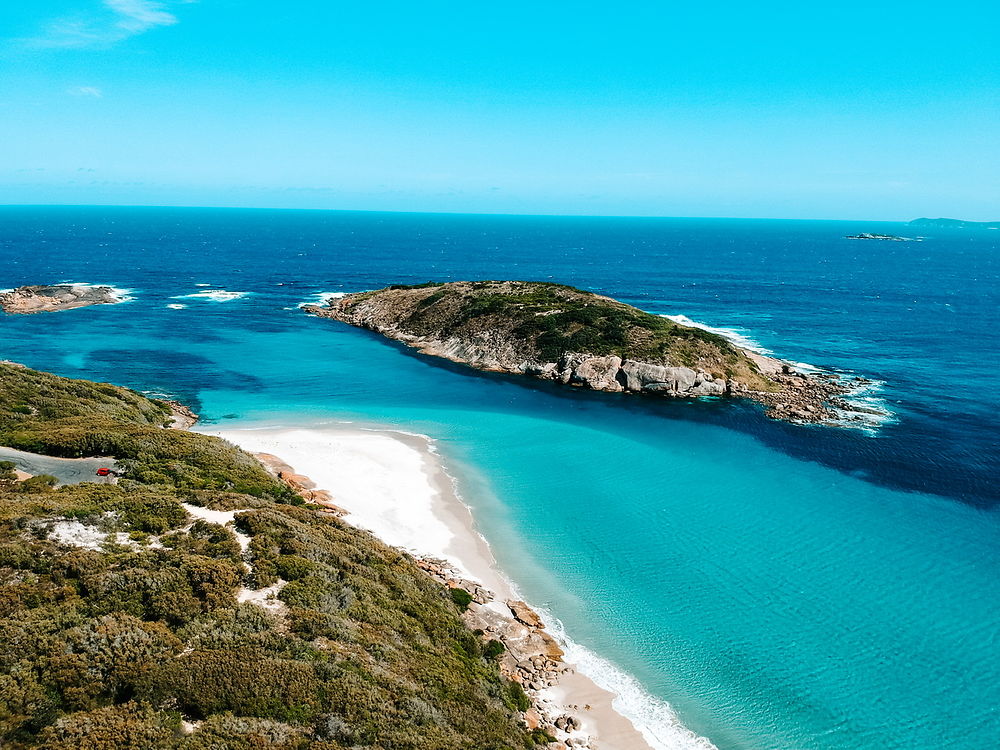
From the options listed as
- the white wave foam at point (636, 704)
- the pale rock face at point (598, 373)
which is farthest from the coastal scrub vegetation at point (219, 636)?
the pale rock face at point (598, 373)

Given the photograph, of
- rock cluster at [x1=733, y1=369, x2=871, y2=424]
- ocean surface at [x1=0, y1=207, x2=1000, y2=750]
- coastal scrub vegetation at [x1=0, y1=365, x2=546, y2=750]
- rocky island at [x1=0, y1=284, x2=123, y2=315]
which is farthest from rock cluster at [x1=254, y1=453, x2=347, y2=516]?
rocky island at [x1=0, y1=284, x2=123, y2=315]

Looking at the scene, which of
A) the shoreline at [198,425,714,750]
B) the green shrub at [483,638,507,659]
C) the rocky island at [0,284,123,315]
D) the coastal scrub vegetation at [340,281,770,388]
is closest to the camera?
the shoreline at [198,425,714,750]

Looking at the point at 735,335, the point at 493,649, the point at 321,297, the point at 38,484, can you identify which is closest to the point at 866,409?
the point at 735,335

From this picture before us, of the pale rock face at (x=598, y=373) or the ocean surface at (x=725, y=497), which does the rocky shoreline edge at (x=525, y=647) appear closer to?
the ocean surface at (x=725, y=497)

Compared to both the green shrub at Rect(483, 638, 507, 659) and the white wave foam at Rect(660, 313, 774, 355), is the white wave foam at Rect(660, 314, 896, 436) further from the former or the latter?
the green shrub at Rect(483, 638, 507, 659)

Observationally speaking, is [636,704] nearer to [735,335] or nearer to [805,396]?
[805,396]

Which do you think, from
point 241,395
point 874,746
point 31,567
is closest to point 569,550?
point 874,746

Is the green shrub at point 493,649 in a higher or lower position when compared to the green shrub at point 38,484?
lower
